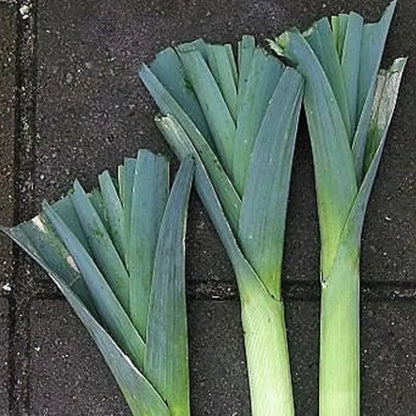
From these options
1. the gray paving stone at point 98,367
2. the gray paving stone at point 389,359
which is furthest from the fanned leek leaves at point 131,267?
the gray paving stone at point 389,359

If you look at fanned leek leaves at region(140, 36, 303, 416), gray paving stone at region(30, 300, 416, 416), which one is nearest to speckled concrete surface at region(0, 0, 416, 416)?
gray paving stone at region(30, 300, 416, 416)

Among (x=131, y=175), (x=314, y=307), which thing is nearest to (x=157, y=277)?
(x=131, y=175)

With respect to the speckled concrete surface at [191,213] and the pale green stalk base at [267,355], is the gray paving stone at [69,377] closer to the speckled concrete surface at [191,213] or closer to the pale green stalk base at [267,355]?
the speckled concrete surface at [191,213]

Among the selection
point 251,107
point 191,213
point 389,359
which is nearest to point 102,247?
point 191,213

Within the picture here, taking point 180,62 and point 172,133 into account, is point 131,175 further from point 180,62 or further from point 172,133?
point 180,62

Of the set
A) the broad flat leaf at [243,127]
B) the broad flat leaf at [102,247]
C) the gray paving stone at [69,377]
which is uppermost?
the broad flat leaf at [243,127]

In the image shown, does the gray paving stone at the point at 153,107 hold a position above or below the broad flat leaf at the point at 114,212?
above

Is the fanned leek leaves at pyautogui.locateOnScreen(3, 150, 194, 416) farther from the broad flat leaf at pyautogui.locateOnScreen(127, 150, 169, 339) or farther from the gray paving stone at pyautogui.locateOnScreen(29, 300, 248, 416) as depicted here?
the gray paving stone at pyautogui.locateOnScreen(29, 300, 248, 416)
